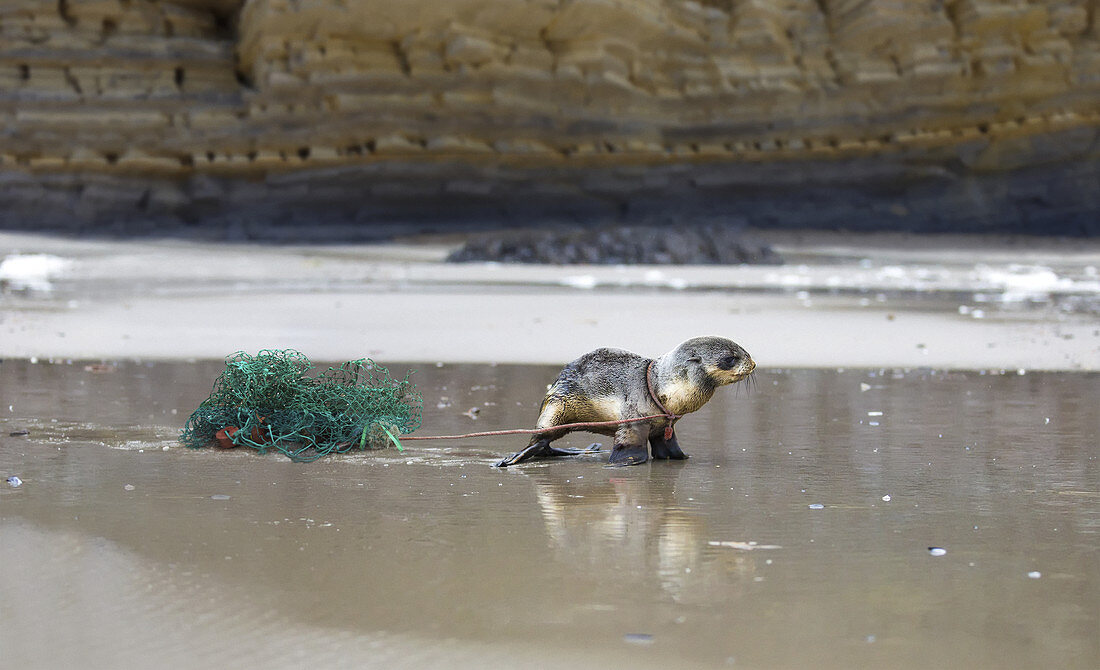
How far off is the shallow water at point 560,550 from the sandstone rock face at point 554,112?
1431cm

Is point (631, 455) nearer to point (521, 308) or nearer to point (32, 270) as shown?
point (521, 308)

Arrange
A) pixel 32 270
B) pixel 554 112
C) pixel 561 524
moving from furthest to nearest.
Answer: pixel 554 112
pixel 32 270
pixel 561 524

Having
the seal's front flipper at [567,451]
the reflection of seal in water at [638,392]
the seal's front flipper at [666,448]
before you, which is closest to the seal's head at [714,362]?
the reflection of seal in water at [638,392]

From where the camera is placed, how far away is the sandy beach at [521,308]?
21.8 ft

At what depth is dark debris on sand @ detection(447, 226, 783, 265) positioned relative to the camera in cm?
1537

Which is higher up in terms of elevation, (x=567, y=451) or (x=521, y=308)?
(x=521, y=308)

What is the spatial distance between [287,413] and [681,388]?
133 cm

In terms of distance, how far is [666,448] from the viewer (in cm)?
365

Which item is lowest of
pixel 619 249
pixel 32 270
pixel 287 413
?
pixel 287 413

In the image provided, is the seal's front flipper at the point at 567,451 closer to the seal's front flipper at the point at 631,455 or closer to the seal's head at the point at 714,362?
the seal's front flipper at the point at 631,455

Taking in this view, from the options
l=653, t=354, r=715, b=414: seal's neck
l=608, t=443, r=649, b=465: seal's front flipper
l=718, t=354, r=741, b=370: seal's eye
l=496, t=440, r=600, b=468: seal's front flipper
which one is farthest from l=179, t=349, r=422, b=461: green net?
l=718, t=354, r=741, b=370: seal's eye

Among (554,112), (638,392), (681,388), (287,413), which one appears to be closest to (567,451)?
(638,392)

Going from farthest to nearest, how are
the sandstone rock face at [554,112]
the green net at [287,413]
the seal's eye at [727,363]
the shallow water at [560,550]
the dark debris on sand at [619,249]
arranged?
1. the sandstone rock face at [554,112]
2. the dark debris on sand at [619,249]
3. the green net at [287,413]
4. the seal's eye at [727,363]
5. the shallow water at [560,550]

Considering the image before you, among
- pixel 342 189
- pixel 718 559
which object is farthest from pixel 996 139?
pixel 718 559
